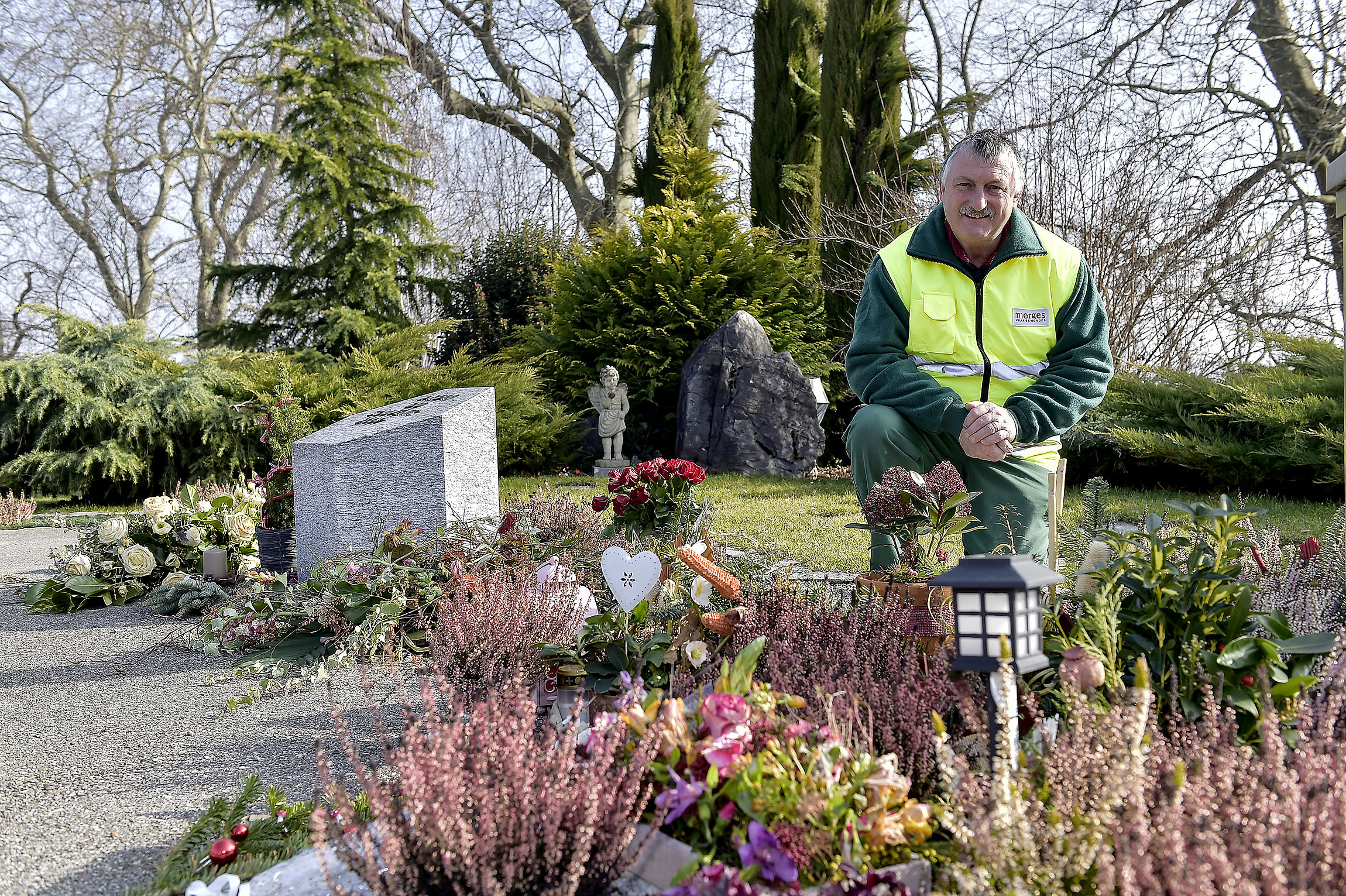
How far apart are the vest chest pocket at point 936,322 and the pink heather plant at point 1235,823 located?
1.69 metres

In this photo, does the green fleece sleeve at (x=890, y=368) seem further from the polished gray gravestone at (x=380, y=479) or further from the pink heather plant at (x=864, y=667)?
the polished gray gravestone at (x=380, y=479)

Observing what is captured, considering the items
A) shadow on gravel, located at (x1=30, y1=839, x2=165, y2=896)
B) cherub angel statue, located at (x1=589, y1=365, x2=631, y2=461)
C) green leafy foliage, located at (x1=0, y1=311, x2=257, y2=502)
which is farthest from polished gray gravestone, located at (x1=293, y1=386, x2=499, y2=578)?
green leafy foliage, located at (x1=0, y1=311, x2=257, y2=502)

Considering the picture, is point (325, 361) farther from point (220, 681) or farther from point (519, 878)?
point (519, 878)

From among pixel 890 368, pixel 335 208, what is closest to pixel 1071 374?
pixel 890 368

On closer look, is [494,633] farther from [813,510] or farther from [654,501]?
[813,510]

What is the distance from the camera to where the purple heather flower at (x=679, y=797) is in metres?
1.38

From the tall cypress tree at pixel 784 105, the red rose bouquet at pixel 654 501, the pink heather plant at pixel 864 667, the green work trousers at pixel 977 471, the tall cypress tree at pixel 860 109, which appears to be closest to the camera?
the pink heather plant at pixel 864 667

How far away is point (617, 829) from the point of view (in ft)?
4.45

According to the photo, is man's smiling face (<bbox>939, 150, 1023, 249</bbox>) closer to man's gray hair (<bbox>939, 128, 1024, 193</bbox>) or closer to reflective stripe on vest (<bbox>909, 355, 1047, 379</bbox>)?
man's gray hair (<bbox>939, 128, 1024, 193</bbox>)

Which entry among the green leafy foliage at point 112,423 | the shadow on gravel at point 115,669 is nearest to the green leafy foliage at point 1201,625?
the shadow on gravel at point 115,669

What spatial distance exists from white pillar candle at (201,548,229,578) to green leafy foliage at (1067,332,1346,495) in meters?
5.95

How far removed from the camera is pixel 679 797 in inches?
54.7

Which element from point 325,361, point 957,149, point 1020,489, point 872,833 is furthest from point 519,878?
point 325,361

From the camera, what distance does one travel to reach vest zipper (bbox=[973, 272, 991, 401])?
2.96m
